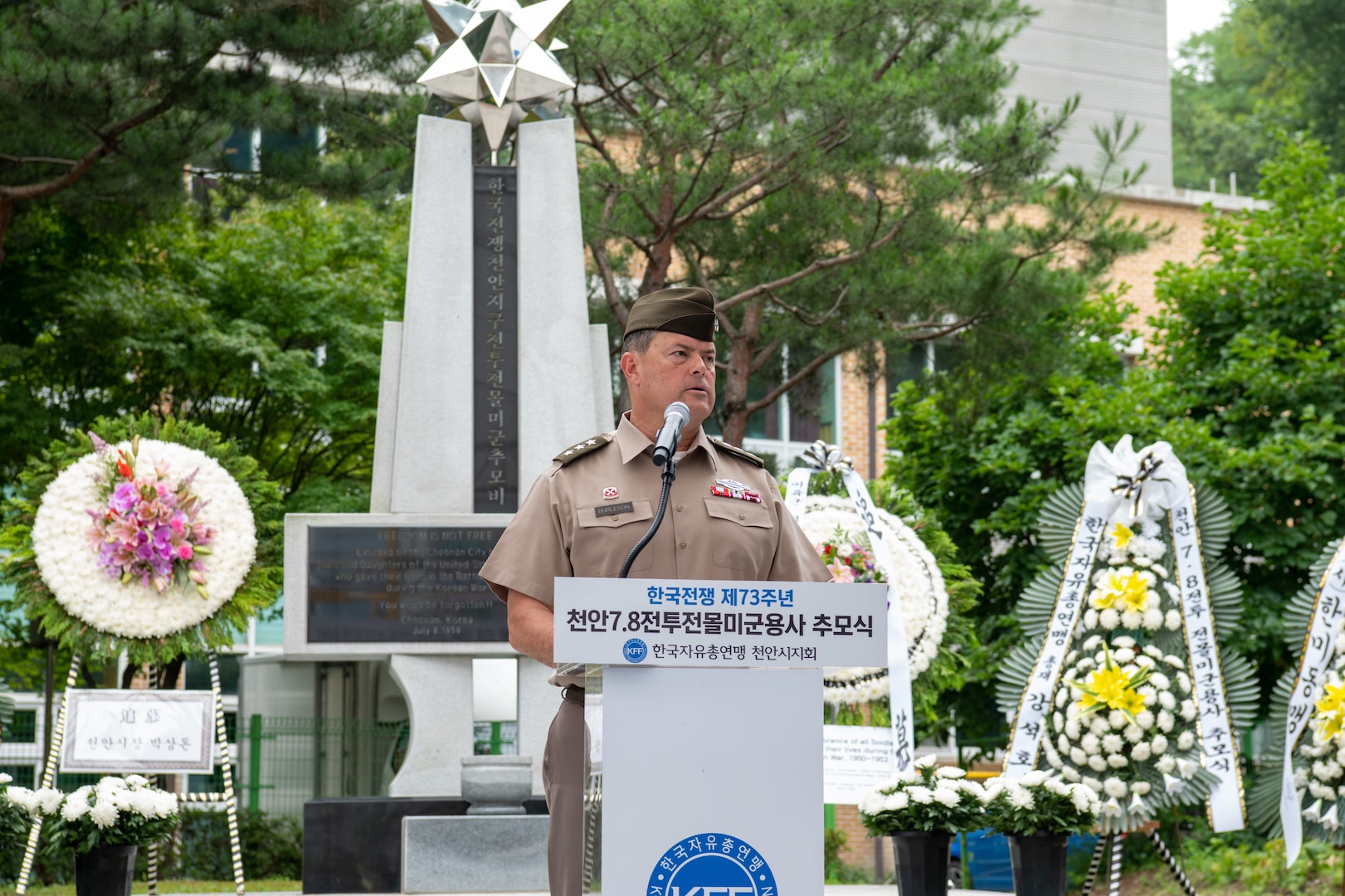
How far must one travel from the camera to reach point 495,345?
9.13 metres

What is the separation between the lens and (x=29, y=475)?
8227 mm

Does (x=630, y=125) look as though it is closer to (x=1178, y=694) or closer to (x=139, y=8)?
(x=139, y=8)

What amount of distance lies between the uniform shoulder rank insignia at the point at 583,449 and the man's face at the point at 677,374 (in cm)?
18

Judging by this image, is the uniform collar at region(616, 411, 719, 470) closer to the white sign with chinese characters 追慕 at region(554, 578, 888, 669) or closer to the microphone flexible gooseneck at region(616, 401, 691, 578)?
the microphone flexible gooseneck at region(616, 401, 691, 578)

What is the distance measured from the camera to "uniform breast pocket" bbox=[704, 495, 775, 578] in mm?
3416

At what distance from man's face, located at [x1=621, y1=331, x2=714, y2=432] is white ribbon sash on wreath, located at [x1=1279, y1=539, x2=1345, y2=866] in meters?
5.01

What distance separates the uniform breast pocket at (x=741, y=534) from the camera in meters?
3.42

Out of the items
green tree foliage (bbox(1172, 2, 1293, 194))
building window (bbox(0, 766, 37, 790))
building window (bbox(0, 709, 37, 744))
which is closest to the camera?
building window (bbox(0, 709, 37, 744))

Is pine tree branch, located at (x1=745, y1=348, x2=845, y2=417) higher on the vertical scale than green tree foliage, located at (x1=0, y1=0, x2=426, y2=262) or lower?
lower

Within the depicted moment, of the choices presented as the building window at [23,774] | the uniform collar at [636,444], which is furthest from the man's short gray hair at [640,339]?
the building window at [23,774]

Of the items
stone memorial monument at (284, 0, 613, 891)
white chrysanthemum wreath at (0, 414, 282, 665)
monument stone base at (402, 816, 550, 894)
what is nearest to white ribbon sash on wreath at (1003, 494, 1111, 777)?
monument stone base at (402, 816, 550, 894)

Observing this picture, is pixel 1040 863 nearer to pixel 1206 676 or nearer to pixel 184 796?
pixel 1206 676

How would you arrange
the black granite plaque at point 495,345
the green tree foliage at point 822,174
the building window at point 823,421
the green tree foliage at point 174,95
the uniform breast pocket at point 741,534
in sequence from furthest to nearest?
the building window at point 823,421
the green tree foliage at point 822,174
the green tree foliage at point 174,95
the black granite plaque at point 495,345
the uniform breast pocket at point 741,534

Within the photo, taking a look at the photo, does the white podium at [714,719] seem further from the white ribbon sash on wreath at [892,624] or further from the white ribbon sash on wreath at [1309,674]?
the white ribbon sash on wreath at [1309,674]
